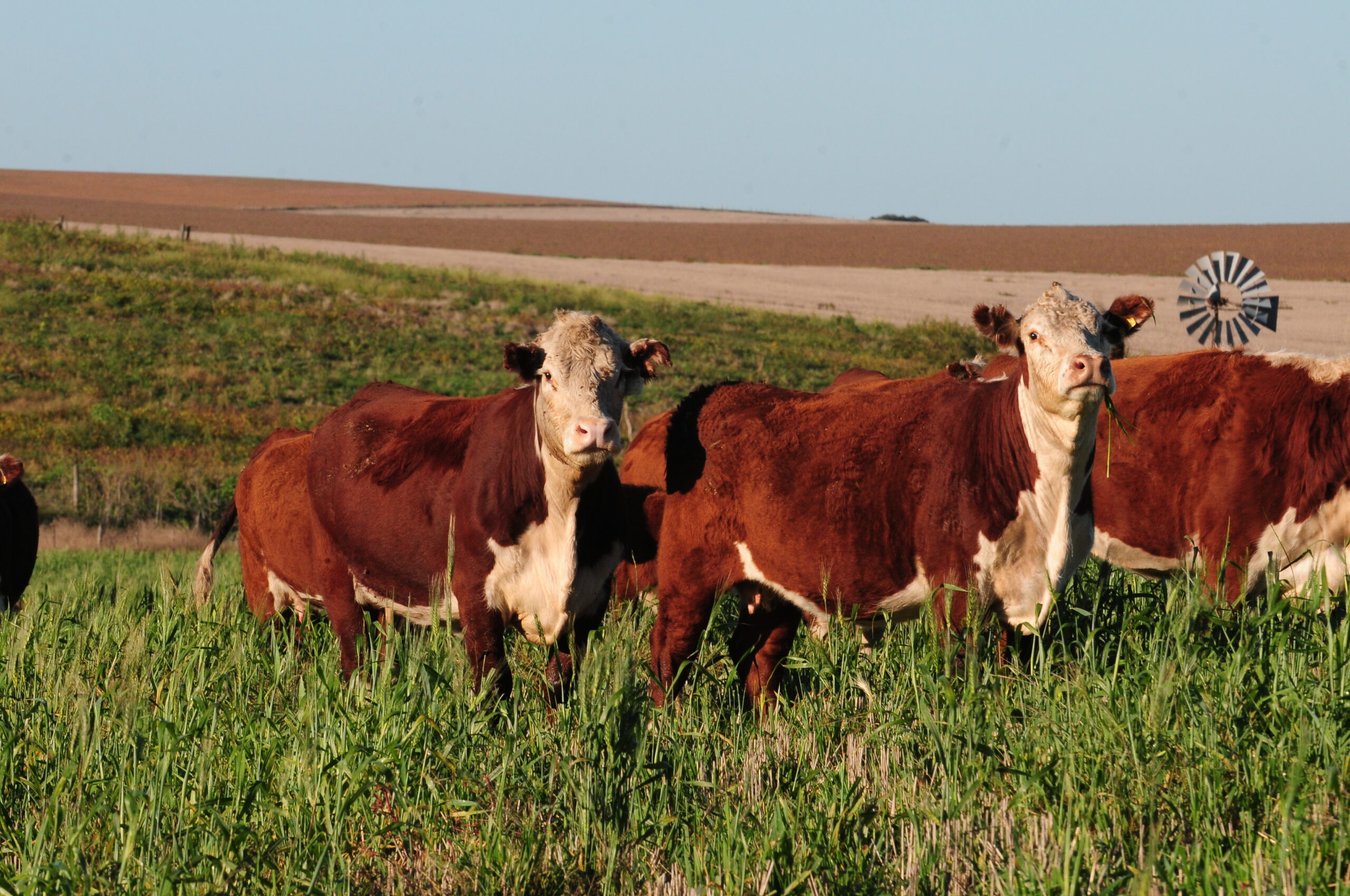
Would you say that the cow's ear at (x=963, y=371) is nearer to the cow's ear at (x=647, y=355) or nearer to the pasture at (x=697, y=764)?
the pasture at (x=697, y=764)

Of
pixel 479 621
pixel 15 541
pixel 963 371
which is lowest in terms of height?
pixel 15 541

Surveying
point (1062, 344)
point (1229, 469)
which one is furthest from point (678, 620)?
point (1229, 469)

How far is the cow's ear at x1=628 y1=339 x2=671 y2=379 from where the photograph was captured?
5.89m

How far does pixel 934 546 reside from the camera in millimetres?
6074

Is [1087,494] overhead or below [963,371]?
below

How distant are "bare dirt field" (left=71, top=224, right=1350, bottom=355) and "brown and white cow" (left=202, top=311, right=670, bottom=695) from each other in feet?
114

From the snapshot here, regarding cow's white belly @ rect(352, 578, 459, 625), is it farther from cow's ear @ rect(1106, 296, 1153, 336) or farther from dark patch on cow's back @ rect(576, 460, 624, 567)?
cow's ear @ rect(1106, 296, 1153, 336)

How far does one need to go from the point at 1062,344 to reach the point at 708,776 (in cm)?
259

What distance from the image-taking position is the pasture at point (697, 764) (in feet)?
12.2

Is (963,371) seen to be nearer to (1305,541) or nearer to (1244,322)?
(1305,541)

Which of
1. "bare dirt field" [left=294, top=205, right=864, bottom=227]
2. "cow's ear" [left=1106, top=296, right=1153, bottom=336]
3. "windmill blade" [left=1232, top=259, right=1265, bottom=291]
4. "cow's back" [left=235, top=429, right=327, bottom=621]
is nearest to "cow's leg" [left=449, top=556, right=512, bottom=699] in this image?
"cow's back" [left=235, top=429, right=327, bottom=621]

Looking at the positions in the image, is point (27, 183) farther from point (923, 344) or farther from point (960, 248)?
point (923, 344)

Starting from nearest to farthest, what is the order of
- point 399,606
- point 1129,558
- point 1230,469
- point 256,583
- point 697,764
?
point 697,764 → point 399,606 → point 1230,469 → point 1129,558 → point 256,583

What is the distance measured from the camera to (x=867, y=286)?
2510 inches
